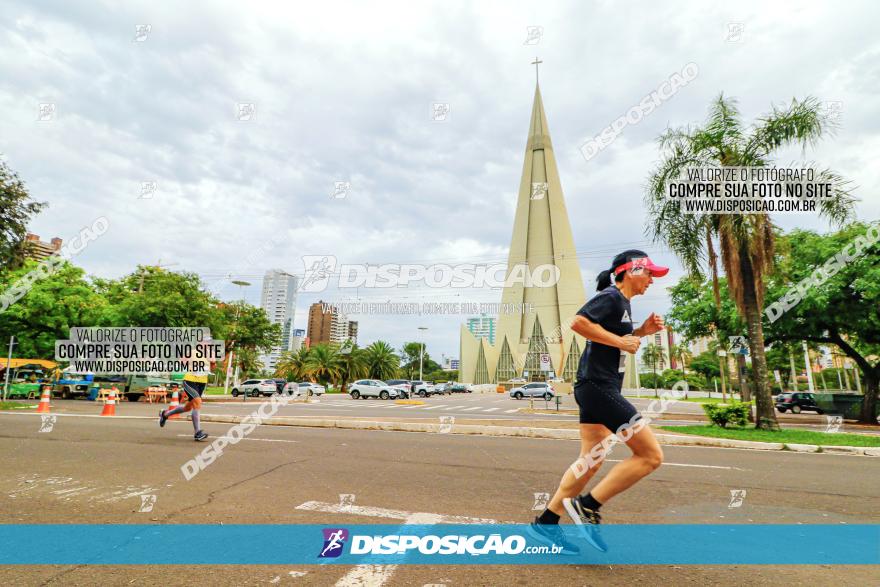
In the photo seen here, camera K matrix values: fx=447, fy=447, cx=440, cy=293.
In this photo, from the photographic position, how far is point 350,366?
50.7 meters

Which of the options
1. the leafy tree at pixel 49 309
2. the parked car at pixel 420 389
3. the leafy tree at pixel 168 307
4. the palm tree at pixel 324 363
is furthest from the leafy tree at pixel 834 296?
the palm tree at pixel 324 363

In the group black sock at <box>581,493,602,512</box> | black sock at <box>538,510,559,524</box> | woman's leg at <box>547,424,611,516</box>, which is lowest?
black sock at <box>538,510,559,524</box>

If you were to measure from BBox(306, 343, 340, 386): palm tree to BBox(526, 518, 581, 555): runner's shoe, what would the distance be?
47788mm

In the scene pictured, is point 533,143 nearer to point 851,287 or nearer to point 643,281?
point 851,287

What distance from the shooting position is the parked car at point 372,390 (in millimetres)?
36781

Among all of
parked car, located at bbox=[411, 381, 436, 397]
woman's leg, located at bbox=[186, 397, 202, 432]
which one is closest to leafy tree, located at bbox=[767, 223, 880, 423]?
woman's leg, located at bbox=[186, 397, 202, 432]

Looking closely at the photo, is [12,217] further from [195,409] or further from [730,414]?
[730,414]

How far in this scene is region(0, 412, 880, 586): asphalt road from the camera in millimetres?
2744

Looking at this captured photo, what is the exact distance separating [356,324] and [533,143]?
74920mm

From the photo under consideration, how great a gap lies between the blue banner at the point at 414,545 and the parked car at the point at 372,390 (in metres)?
33.8

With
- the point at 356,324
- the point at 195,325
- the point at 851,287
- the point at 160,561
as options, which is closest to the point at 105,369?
the point at 195,325

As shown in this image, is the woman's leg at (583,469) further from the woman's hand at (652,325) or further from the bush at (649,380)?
the bush at (649,380)

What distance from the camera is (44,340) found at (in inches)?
1188

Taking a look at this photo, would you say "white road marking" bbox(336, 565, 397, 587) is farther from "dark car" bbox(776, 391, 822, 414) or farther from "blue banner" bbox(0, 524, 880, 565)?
"dark car" bbox(776, 391, 822, 414)
